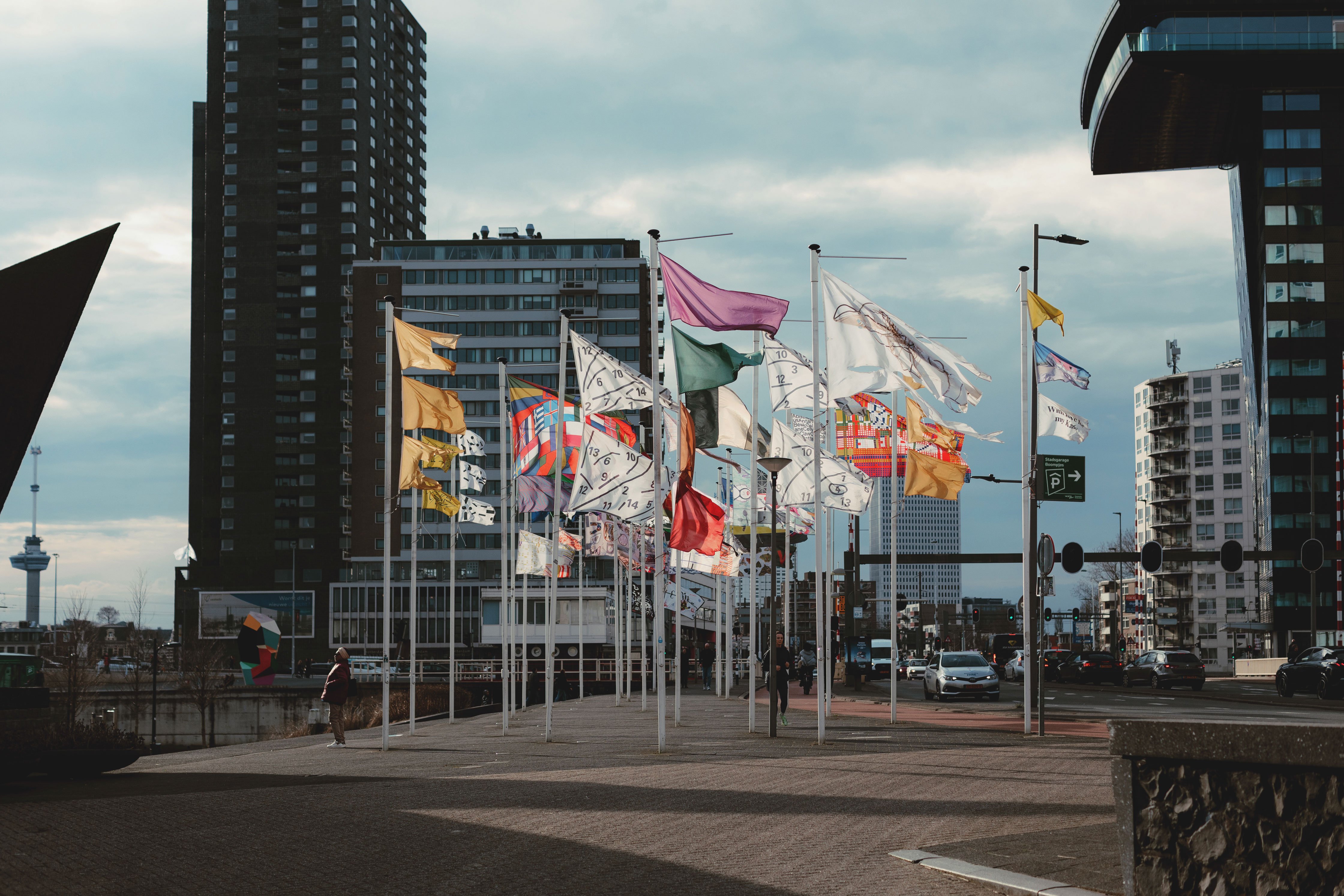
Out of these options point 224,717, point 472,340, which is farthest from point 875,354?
point 472,340

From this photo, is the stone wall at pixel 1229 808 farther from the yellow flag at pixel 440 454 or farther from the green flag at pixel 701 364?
the yellow flag at pixel 440 454

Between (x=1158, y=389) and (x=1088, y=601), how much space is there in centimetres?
4238

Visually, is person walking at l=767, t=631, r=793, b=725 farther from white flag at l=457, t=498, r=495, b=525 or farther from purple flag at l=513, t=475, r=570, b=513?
white flag at l=457, t=498, r=495, b=525

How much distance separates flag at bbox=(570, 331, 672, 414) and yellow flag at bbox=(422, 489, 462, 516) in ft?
18.3

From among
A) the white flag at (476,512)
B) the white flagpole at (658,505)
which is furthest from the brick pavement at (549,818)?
the white flag at (476,512)

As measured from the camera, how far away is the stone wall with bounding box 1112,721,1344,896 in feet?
21.6

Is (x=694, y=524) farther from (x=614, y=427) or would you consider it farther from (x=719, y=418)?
(x=614, y=427)

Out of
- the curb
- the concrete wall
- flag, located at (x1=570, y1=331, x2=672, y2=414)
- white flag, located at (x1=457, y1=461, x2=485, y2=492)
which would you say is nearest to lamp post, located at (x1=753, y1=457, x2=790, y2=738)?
flag, located at (x1=570, y1=331, x2=672, y2=414)

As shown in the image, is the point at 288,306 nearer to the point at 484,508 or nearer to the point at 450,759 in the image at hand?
the point at 484,508

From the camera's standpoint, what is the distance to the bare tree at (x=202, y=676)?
2298 inches

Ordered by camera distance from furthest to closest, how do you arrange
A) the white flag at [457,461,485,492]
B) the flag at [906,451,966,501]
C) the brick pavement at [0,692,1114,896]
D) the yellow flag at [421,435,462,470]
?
the white flag at [457,461,485,492]
the flag at [906,451,966,501]
the yellow flag at [421,435,462,470]
the brick pavement at [0,692,1114,896]

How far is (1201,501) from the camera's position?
143 metres

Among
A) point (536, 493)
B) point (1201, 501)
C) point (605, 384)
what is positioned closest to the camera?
point (605, 384)

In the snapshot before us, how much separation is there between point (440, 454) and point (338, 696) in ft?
17.2
